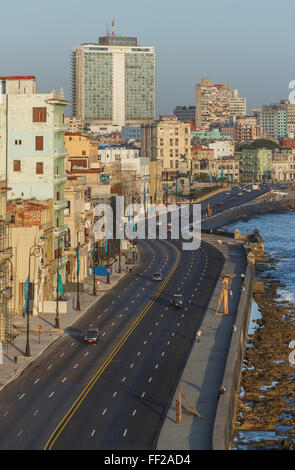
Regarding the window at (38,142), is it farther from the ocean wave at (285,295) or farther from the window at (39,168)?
the ocean wave at (285,295)

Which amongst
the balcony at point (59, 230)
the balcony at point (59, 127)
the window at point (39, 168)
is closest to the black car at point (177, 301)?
the balcony at point (59, 230)

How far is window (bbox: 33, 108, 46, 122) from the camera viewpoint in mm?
117875

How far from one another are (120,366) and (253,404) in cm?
1143

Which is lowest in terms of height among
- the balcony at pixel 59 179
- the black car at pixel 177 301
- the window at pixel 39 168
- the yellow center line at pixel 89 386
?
the yellow center line at pixel 89 386

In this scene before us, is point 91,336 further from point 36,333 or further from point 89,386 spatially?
point 89,386

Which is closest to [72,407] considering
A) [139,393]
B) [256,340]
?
[139,393]

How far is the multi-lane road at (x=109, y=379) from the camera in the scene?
67.2 meters

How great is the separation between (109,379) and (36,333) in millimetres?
19056

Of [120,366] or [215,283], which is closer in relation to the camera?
[120,366]

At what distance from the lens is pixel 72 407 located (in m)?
73.2

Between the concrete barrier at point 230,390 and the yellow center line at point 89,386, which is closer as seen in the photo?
the concrete barrier at point 230,390

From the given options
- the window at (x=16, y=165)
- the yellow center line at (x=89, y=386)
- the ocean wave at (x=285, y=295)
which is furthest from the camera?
the ocean wave at (x=285, y=295)

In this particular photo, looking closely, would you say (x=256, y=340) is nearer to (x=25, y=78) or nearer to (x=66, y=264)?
(x=66, y=264)

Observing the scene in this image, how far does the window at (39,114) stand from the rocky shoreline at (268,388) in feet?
111
